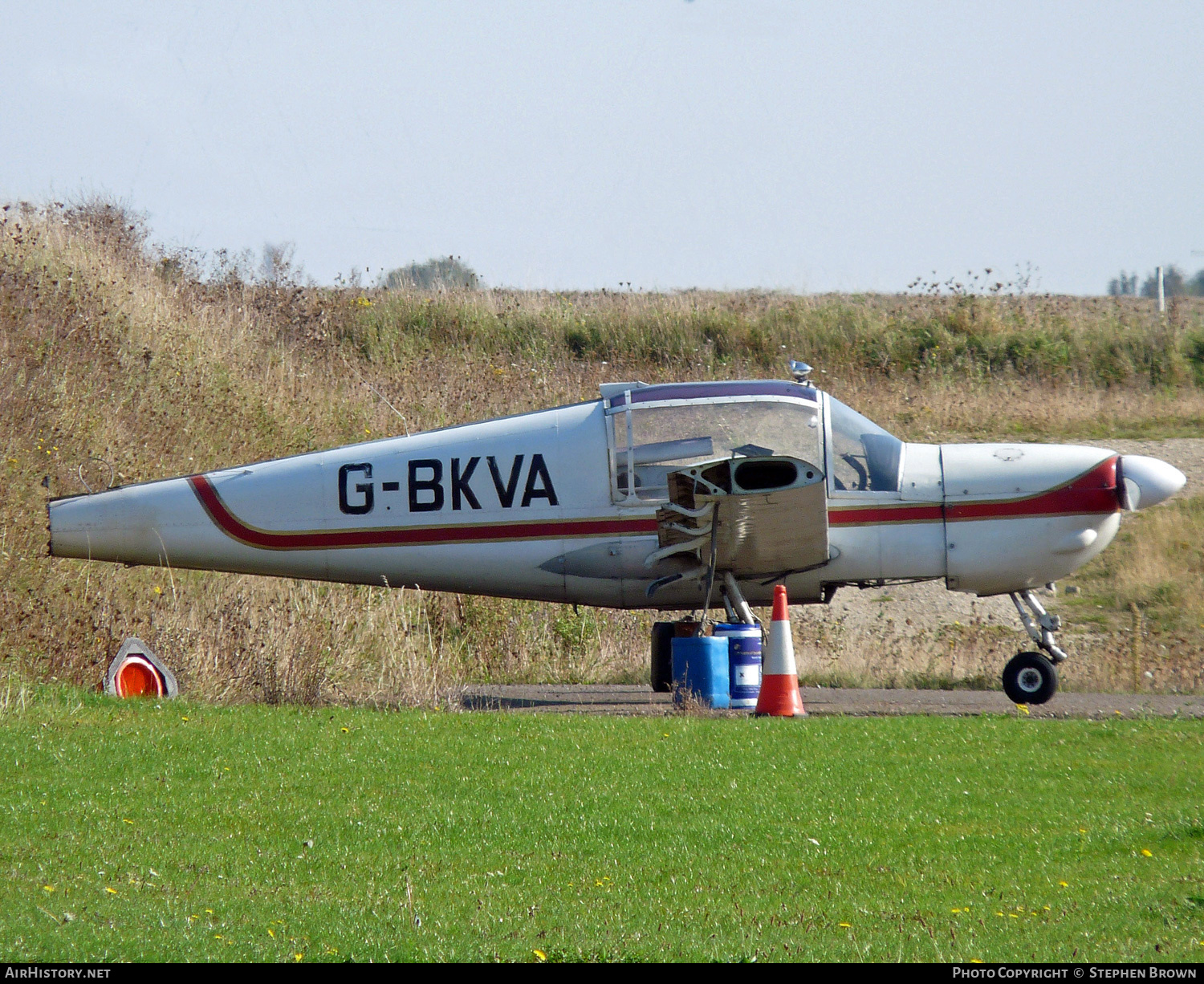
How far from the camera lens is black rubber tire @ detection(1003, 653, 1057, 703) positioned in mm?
9727

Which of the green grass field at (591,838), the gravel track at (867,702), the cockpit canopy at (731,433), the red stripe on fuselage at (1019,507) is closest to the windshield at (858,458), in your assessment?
the cockpit canopy at (731,433)

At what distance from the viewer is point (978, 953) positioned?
3.79m

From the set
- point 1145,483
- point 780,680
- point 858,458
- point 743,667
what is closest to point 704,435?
point 858,458

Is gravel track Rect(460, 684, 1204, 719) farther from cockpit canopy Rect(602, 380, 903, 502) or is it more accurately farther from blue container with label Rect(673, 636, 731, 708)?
cockpit canopy Rect(602, 380, 903, 502)

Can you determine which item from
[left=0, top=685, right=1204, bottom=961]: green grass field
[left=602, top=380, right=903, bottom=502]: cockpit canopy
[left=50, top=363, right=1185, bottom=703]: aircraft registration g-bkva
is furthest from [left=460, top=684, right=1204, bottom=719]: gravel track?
[left=602, top=380, right=903, bottom=502]: cockpit canopy

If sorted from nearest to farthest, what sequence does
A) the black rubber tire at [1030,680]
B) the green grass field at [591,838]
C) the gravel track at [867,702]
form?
the green grass field at [591,838] → the gravel track at [867,702] → the black rubber tire at [1030,680]

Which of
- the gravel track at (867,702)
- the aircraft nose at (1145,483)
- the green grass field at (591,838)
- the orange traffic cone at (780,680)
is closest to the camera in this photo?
the green grass field at (591,838)

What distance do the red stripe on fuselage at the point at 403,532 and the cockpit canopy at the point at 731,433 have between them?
0.92 ft

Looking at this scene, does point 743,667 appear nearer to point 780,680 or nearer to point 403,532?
point 780,680

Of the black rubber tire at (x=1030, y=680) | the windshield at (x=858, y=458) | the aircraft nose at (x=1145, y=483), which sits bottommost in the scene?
the black rubber tire at (x=1030, y=680)

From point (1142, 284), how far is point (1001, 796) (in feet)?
116

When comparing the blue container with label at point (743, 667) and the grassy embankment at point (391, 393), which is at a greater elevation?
the grassy embankment at point (391, 393)

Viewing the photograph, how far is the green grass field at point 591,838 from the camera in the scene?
396cm

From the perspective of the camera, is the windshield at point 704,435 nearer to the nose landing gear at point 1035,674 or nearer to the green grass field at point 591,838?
the nose landing gear at point 1035,674
